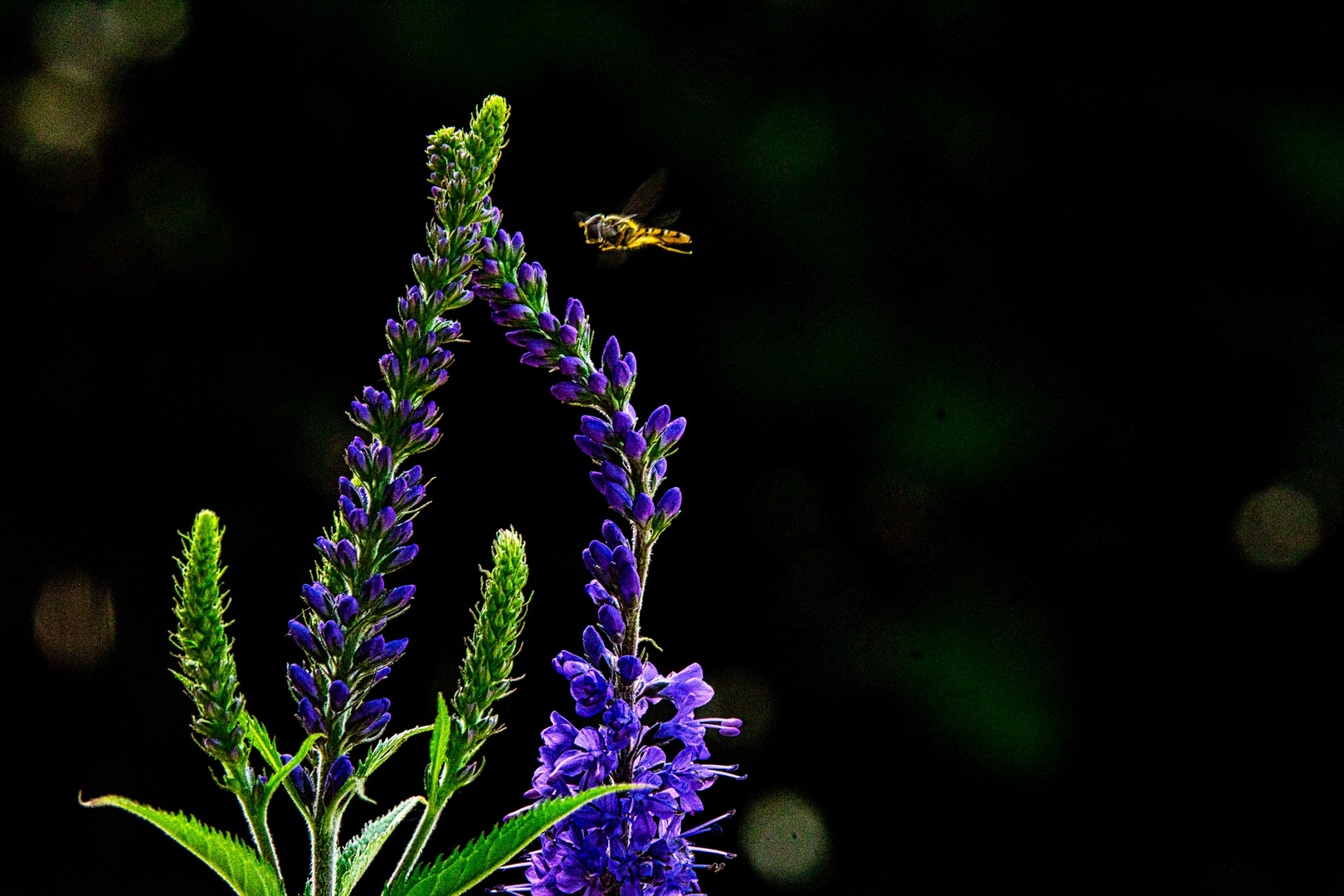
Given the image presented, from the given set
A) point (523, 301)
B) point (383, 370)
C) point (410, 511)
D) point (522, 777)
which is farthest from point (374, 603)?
point (522, 777)

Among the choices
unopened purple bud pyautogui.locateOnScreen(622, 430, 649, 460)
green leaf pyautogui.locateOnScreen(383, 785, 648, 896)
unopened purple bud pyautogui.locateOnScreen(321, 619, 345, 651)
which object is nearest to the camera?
green leaf pyautogui.locateOnScreen(383, 785, 648, 896)

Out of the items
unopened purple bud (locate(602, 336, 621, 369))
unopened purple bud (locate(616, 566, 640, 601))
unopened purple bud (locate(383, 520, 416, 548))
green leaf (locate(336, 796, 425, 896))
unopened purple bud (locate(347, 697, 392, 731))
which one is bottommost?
green leaf (locate(336, 796, 425, 896))

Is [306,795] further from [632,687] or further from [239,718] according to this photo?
[632,687]

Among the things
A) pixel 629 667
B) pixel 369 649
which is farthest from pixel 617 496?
pixel 369 649

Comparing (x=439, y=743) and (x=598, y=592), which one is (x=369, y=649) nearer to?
(x=439, y=743)

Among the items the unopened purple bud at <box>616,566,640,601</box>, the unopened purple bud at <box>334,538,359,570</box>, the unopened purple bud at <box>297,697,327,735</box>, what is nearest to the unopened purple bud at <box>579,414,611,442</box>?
the unopened purple bud at <box>616,566,640,601</box>

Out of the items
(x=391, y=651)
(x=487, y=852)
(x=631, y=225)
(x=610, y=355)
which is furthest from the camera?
(x=631, y=225)

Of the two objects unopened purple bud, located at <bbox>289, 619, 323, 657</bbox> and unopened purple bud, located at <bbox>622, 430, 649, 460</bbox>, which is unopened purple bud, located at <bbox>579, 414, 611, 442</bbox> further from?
unopened purple bud, located at <bbox>289, 619, 323, 657</bbox>
